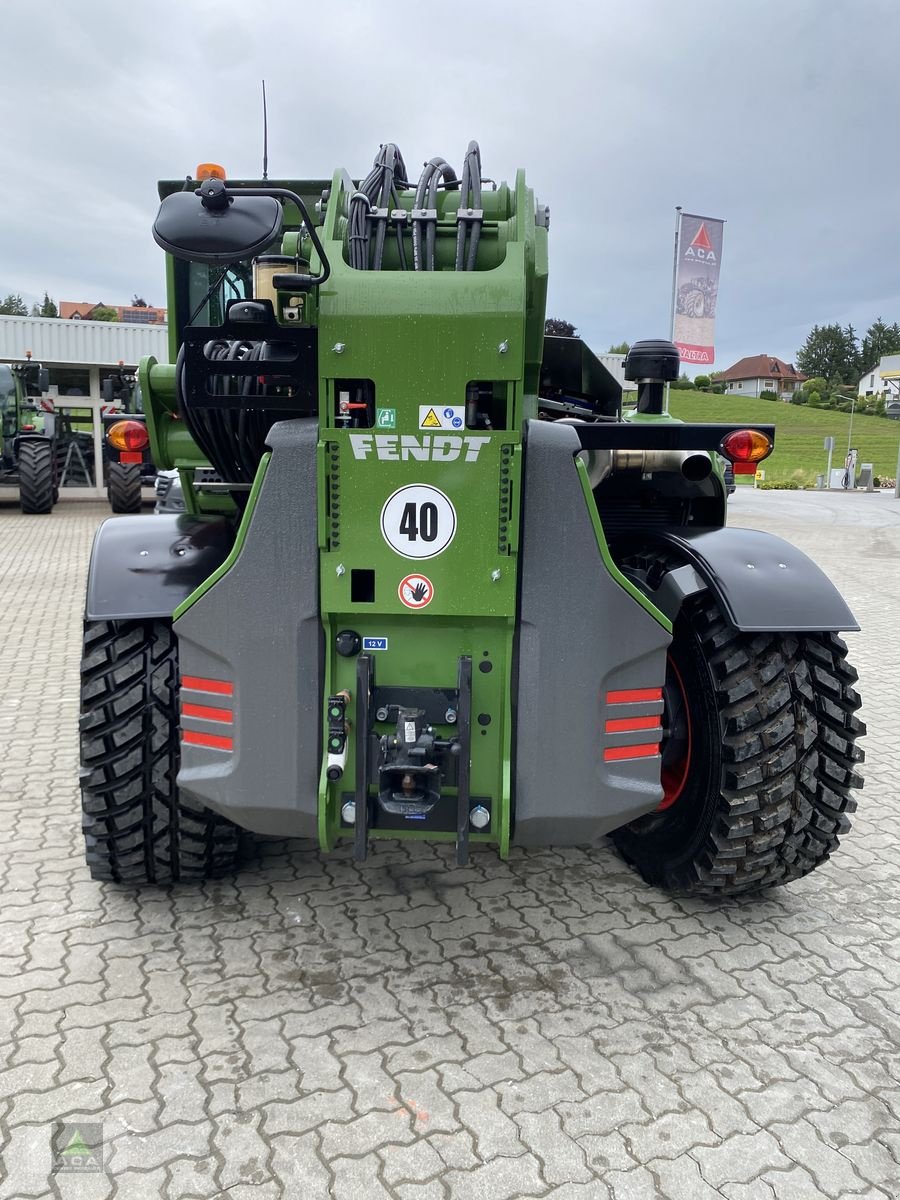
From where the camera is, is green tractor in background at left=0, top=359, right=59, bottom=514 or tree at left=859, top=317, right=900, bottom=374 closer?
green tractor in background at left=0, top=359, right=59, bottom=514

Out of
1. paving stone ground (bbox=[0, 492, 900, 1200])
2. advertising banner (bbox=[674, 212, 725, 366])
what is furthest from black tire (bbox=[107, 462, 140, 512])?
paving stone ground (bbox=[0, 492, 900, 1200])

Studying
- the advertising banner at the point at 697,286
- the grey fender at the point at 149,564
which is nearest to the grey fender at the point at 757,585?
the grey fender at the point at 149,564

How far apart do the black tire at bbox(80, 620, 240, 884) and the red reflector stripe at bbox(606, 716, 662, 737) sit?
1460 mm

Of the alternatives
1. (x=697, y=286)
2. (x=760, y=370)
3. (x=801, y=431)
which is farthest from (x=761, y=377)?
(x=697, y=286)

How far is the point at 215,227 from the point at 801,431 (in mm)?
68319

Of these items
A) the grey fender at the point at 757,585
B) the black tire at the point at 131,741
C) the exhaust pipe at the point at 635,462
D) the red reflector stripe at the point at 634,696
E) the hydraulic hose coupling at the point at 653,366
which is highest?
the hydraulic hose coupling at the point at 653,366

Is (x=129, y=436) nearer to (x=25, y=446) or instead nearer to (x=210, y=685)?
(x=210, y=685)

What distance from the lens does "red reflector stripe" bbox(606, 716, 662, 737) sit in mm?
2754

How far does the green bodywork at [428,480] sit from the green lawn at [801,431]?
39.1m

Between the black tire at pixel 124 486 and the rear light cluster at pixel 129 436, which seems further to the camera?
the black tire at pixel 124 486

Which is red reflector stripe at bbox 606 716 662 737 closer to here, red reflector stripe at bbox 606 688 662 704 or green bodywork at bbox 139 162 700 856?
red reflector stripe at bbox 606 688 662 704

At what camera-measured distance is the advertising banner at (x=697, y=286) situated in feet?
51.4

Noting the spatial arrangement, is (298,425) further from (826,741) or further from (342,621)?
(826,741)

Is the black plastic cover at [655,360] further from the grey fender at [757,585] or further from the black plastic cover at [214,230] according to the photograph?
the black plastic cover at [214,230]
